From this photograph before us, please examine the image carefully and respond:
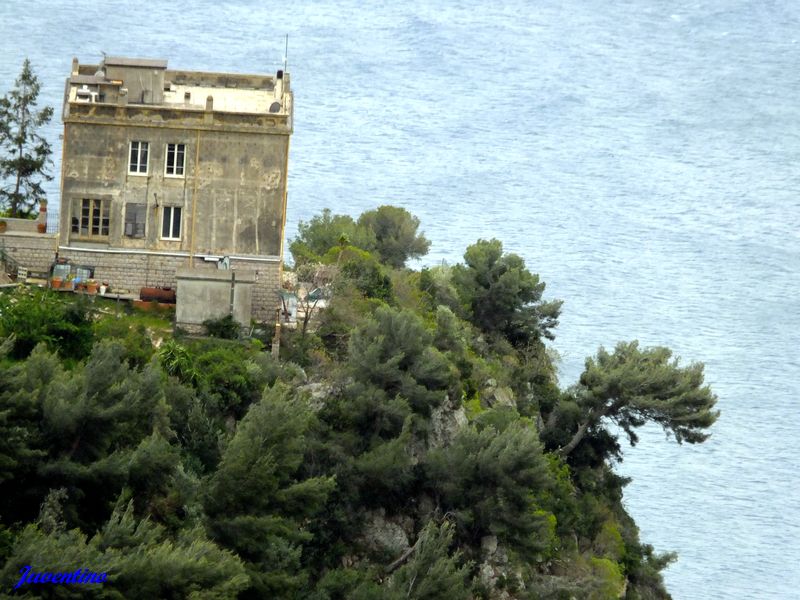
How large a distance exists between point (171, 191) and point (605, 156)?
108 m

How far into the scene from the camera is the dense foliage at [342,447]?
50406 millimetres

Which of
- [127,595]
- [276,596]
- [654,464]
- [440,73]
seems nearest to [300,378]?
[276,596]

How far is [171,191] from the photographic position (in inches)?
2616

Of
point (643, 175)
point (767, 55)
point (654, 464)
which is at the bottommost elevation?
point (654, 464)

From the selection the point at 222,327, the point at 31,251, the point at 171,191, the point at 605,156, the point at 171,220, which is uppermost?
the point at 605,156

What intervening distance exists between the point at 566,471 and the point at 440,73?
11206 centimetres

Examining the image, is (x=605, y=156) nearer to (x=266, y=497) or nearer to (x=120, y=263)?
(x=120, y=263)

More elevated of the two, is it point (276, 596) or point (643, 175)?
point (643, 175)

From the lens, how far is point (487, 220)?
148625 millimetres

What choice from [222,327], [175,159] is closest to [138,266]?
[175,159]

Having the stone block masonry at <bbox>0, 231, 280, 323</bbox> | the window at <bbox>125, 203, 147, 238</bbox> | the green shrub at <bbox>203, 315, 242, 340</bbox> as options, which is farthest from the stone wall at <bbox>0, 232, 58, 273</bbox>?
the green shrub at <bbox>203, 315, 242, 340</bbox>

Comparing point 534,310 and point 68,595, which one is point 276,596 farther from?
point 534,310

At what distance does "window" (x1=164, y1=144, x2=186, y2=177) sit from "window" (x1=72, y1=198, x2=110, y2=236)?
7.61 feet

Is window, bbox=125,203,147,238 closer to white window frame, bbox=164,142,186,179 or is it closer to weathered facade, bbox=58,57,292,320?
weathered facade, bbox=58,57,292,320
